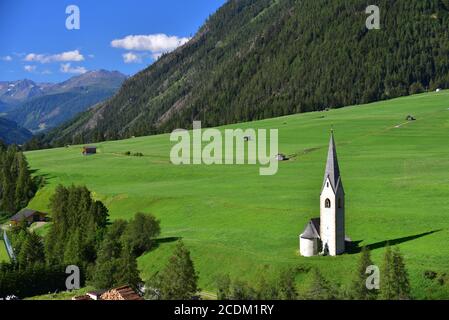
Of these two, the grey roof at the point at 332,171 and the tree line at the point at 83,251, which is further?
the tree line at the point at 83,251

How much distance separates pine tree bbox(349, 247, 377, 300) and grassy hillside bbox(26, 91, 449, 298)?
169 inches

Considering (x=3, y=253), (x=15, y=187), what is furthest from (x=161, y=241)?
(x=15, y=187)

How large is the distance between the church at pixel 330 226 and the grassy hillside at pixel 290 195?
1.91 meters

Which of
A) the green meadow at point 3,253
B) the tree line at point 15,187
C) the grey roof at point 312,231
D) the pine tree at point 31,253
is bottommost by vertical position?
the green meadow at point 3,253

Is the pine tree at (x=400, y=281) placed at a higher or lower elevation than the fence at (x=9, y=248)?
higher

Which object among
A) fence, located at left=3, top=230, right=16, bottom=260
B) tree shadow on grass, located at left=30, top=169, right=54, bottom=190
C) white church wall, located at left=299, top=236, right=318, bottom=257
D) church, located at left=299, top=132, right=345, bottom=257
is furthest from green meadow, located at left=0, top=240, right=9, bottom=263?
church, located at left=299, top=132, right=345, bottom=257

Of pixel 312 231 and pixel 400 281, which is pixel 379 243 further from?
pixel 400 281

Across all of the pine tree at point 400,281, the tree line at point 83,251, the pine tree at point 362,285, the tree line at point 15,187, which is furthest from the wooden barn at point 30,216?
the pine tree at point 400,281

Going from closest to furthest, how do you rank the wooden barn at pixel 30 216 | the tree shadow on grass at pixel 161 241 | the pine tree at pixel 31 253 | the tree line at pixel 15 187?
the tree shadow on grass at pixel 161 241, the pine tree at pixel 31 253, the wooden barn at pixel 30 216, the tree line at pixel 15 187

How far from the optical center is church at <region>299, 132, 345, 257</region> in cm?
5862

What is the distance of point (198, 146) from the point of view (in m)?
158

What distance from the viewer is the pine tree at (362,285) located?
44.7 meters

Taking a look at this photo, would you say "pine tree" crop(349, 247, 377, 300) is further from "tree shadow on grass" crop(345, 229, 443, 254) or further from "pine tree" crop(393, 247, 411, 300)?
"tree shadow on grass" crop(345, 229, 443, 254)

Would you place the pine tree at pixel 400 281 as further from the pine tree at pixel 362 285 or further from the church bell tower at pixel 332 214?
the church bell tower at pixel 332 214
